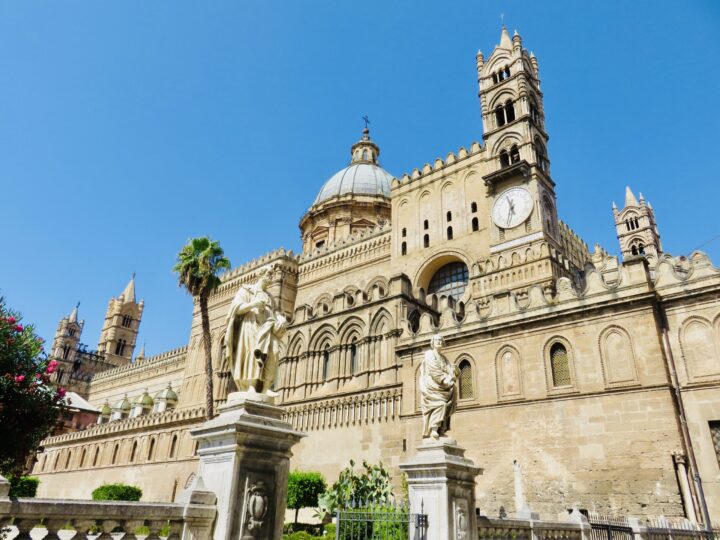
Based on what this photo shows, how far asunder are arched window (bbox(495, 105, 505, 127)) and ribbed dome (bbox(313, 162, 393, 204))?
19.2m

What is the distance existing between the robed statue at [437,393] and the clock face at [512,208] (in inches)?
861

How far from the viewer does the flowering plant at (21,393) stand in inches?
386

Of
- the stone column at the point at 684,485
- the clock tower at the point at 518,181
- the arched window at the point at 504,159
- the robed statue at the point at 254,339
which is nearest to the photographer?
the robed statue at the point at 254,339

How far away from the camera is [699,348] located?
16859 mm

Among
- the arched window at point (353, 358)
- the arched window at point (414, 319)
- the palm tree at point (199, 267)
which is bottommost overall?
the arched window at point (353, 358)

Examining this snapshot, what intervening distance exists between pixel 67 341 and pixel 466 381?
7658 centimetres

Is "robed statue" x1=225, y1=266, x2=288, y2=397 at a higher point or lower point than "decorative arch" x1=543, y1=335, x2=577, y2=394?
lower

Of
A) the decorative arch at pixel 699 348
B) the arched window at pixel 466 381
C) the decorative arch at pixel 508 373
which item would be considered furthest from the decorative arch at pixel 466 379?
the decorative arch at pixel 699 348

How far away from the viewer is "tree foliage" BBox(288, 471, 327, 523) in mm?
22766

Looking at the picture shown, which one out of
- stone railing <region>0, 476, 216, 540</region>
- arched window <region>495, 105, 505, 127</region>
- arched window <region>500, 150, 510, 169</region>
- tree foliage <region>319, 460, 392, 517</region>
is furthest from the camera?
arched window <region>495, 105, 505, 127</region>

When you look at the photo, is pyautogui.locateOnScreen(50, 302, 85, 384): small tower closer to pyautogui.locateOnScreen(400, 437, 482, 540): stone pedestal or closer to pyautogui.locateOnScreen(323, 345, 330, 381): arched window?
pyautogui.locateOnScreen(323, 345, 330, 381): arched window

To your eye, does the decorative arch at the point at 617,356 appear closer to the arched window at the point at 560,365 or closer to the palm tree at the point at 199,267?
the arched window at the point at 560,365

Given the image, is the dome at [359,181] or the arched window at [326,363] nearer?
the arched window at [326,363]

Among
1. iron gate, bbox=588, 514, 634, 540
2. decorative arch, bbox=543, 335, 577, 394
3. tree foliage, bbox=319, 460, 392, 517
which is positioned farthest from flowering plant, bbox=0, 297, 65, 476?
decorative arch, bbox=543, 335, 577, 394
